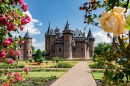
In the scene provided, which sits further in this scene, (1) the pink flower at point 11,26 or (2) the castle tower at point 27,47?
Result: (2) the castle tower at point 27,47

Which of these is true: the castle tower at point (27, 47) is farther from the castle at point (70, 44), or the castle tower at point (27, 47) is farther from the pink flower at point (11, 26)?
the pink flower at point (11, 26)

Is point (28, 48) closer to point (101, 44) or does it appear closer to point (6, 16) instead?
point (101, 44)

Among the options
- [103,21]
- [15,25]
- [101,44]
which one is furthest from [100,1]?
[101,44]

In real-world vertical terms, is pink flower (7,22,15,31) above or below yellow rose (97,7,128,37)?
above

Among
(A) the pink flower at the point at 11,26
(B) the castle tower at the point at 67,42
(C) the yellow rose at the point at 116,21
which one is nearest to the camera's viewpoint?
(C) the yellow rose at the point at 116,21

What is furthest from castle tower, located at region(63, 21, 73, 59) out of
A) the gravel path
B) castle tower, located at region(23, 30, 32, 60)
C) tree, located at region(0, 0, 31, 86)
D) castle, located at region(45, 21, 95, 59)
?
tree, located at region(0, 0, 31, 86)

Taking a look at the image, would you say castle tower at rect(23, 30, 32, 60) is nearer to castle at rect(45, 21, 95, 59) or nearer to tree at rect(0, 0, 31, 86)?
castle at rect(45, 21, 95, 59)

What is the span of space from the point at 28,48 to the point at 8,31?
142 feet

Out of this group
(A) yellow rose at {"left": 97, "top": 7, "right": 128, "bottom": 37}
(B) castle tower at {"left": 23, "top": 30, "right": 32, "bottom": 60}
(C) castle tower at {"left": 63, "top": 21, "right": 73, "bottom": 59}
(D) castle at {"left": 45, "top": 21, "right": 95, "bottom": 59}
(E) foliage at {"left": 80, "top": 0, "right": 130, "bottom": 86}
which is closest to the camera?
(A) yellow rose at {"left": 97, "top": 7, "right": 128, "bottom": 37}

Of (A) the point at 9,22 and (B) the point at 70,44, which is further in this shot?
(B) the point at 70,44

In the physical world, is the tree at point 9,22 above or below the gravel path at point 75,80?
above

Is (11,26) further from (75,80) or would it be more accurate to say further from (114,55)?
(75,80)

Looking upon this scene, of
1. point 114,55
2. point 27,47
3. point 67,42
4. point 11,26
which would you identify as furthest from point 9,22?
point 27,47

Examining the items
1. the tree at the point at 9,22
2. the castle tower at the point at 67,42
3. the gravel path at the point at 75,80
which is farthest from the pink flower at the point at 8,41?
the castle tower at the point at 67,42
